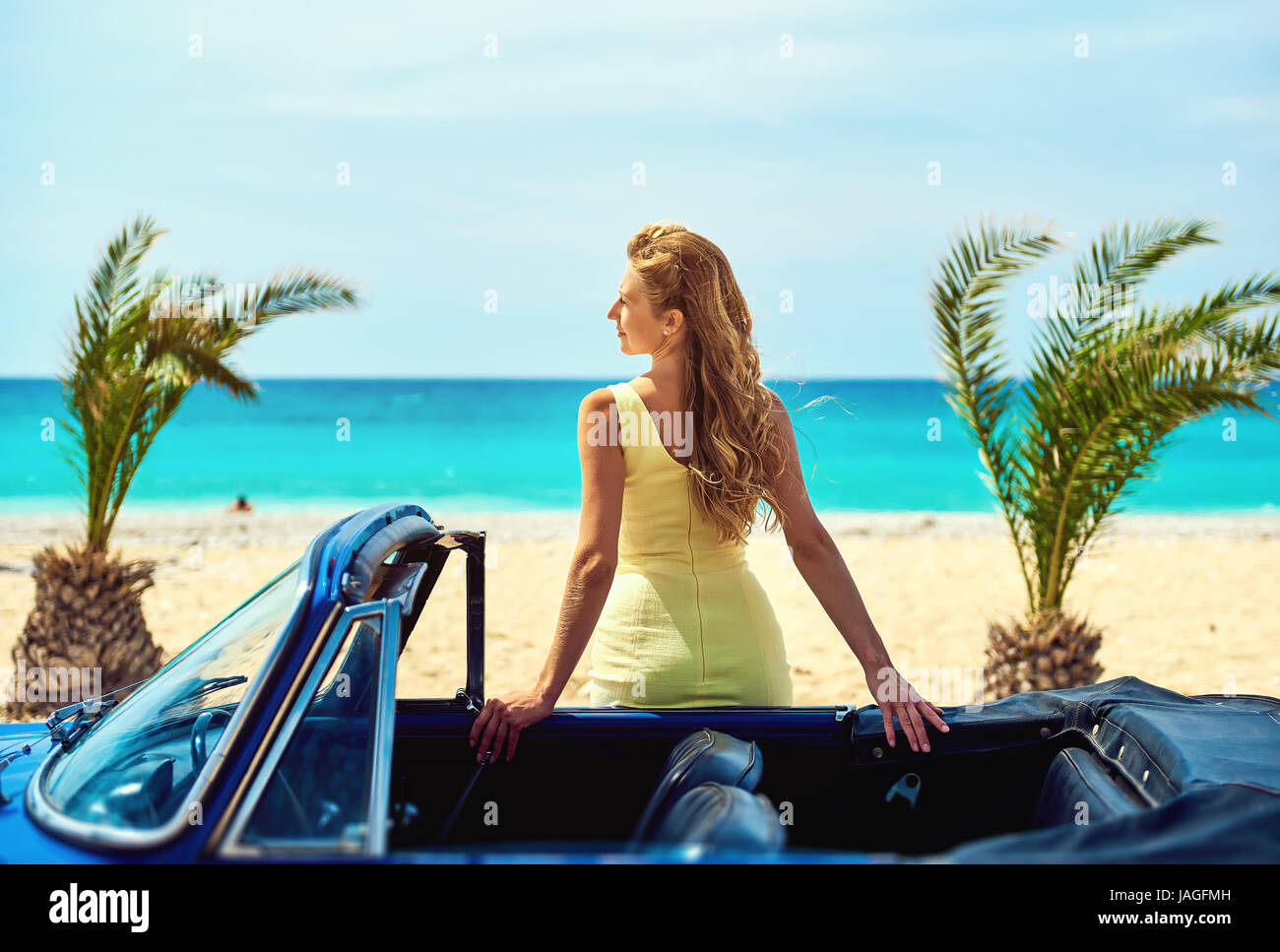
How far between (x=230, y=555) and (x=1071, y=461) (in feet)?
40.6

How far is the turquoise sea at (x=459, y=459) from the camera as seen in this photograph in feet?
97.3

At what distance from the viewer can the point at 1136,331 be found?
5594 mm

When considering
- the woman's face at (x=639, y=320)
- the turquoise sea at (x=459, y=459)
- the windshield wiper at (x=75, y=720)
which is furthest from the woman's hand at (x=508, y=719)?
the turquoise sea at (x=459, y=459)

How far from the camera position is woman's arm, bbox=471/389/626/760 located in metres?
2.45

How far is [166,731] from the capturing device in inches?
84.6

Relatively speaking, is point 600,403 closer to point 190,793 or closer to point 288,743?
point 288,743

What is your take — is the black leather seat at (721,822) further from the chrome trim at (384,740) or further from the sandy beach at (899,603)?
the sandy beach at (899,603)

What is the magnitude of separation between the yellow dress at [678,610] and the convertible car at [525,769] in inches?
3.8

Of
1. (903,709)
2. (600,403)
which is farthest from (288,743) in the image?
(903,709)

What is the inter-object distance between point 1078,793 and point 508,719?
4.32 ft

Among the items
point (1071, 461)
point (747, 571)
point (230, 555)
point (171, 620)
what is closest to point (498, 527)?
point (230, 555)

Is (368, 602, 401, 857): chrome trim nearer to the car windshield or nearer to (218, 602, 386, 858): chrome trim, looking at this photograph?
(218, 602, 386, 858): chrome trim

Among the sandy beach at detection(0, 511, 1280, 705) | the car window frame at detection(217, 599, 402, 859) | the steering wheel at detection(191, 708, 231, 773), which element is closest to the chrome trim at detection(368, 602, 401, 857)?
the car window frame at detection(217, 599, 402, 859)

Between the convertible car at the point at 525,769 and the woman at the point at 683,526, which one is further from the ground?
the woman at the point at 683,526
